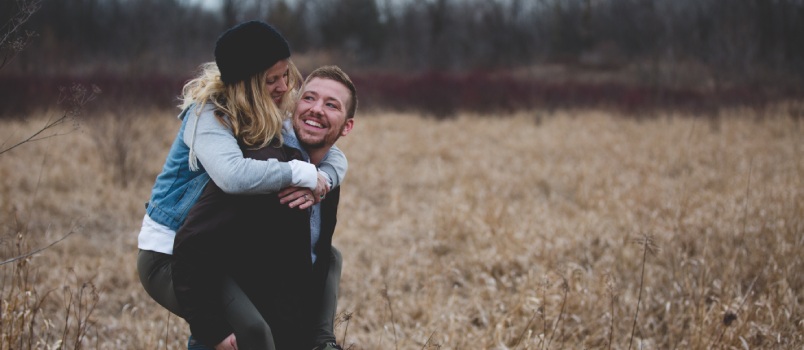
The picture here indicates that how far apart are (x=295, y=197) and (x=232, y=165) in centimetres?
23

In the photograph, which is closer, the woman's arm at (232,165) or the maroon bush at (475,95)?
the woman's arm at (232,165)

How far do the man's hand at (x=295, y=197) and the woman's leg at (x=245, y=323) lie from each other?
13.0 inches

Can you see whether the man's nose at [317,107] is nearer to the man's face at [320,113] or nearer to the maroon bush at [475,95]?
the man's face at [320,113]

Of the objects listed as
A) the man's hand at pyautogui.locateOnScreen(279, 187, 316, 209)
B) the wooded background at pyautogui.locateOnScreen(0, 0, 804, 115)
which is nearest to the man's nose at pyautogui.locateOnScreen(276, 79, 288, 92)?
the man's hand at pyautogui.locateOnScreen(279, 187, 316, 209)

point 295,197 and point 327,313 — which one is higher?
point 295,197

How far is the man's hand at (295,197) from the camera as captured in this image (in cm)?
174

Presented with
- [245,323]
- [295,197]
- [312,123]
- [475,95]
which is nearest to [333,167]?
[312,123]

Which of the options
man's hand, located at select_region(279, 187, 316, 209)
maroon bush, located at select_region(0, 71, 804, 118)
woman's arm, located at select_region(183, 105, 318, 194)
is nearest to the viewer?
woman's arm, located at select_region(183, 105, 318, 194)

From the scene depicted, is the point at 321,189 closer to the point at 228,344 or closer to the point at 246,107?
the point at 246,107

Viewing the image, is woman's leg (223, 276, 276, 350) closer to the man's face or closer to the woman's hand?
the woman's hand

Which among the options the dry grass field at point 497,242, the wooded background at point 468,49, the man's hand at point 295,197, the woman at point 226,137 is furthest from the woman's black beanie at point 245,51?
the wooded background at point 468,49

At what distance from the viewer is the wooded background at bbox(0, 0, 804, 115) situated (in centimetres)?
1434

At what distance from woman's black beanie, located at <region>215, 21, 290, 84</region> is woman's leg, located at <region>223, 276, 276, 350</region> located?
2.31ft

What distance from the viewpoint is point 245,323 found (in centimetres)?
166
